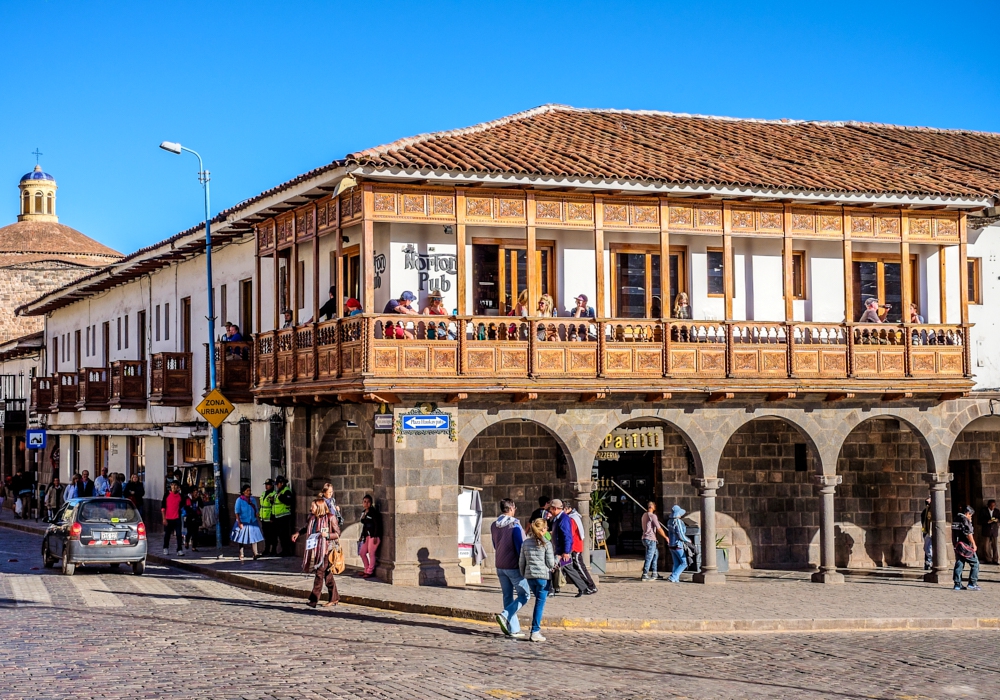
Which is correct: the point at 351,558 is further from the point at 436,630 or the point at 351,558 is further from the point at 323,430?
the point at 436,630

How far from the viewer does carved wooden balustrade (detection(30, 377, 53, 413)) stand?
41.2 m

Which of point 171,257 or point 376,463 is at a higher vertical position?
point 171,257

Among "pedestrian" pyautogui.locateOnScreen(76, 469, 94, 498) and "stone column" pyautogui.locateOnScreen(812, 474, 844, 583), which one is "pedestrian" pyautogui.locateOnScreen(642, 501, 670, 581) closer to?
"stone column" pyautogui.locateOnScreen(812, 474, 844, 583)

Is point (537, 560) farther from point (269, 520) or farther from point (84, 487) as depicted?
point (84, 487)

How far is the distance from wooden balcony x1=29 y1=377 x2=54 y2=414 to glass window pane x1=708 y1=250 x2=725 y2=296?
81.2 ft

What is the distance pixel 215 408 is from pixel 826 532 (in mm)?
11707

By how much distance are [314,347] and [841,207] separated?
9.60 m

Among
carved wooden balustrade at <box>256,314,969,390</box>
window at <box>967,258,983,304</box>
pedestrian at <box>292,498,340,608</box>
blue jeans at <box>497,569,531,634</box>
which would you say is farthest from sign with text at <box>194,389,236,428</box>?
window at <box>967,258,983,304</box>

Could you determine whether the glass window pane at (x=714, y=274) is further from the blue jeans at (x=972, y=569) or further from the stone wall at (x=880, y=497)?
the blue jeans at (x=972, y=569)

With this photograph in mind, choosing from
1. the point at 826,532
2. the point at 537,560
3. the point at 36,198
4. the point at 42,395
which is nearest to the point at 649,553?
the point at 826,532

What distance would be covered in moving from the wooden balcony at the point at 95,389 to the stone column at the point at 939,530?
22.0 metres

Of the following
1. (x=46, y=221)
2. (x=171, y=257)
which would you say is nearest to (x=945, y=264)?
(x=171, y=257)

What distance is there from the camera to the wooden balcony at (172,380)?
30.8m

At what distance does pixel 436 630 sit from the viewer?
16.7 m
